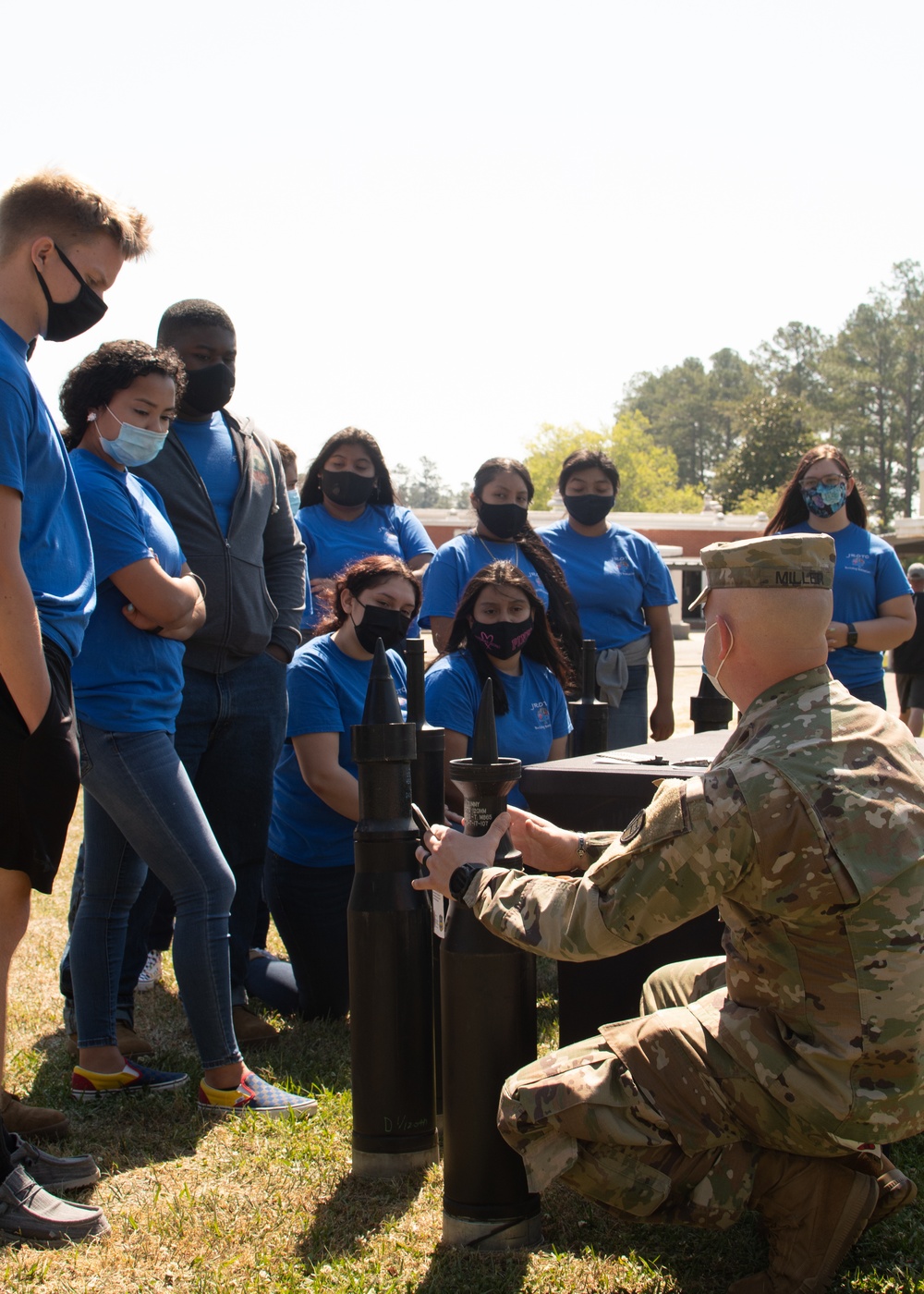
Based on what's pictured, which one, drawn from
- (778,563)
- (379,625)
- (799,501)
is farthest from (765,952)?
(799,501)

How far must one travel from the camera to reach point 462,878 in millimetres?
2676

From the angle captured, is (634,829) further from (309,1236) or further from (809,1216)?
(309,1236)

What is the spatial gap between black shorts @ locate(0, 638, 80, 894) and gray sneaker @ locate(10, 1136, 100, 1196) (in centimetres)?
68

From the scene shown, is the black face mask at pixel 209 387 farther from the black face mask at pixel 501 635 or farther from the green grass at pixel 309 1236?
the green grass at pixel 309 1236

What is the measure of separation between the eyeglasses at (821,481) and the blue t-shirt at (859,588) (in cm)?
22

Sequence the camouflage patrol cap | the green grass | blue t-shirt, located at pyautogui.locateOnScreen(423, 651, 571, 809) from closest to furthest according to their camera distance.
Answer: the camouflage patrol cap < the green grass < blue t-shirt, located at pyautogui.locateOnScreen(423, 651, 571, 809)

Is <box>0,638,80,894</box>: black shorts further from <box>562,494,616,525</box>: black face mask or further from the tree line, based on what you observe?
the tree line

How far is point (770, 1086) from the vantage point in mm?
2416

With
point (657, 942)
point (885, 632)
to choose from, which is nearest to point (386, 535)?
point (885, 632)

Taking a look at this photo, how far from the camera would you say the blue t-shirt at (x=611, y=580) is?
6.14 metres

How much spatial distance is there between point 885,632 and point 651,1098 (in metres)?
3.59

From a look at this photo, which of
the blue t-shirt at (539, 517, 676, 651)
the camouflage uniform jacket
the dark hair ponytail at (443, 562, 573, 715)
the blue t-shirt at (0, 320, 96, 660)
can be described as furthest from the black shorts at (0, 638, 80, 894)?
the blue t-shirt at (539, 517, 676, 651)

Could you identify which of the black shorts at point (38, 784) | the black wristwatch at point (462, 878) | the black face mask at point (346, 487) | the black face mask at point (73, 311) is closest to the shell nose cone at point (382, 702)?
the black wristwatch at point (462, 878)

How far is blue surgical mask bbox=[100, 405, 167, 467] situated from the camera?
11.7ft
